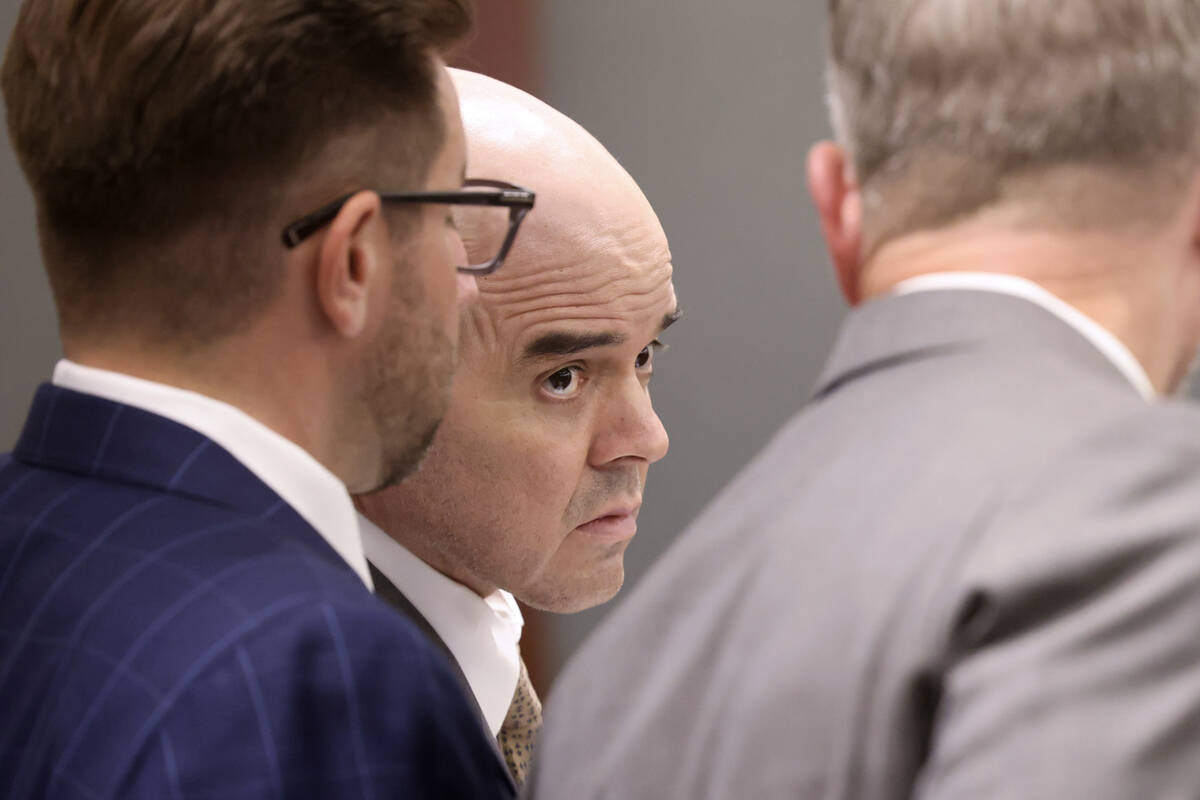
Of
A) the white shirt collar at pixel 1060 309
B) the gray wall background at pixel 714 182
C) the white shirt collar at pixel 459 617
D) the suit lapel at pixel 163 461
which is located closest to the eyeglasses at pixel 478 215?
the suit lapel at pixel 163 461

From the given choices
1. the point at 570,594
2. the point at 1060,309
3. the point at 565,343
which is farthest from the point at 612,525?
the point at 1060,309

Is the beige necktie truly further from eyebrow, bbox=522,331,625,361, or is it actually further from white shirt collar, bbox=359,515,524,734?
eyebrow, bbox=522,331,625,361

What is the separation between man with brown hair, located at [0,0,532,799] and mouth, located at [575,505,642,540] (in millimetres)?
395

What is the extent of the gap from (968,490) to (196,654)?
38 centimetres

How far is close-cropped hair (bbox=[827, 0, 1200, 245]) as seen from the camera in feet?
1.87

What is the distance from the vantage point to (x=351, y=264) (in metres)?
0.83

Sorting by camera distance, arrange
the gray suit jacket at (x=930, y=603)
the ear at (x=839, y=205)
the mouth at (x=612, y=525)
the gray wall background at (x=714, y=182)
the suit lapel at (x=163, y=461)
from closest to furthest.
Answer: the gray suit jacket at (x=930, y=603) < the ear at (x=839, y=205) < the suit lapel at (x=163, y=461) < the mouth at (x=612, y=525) < the gray wall background at (x=714, y=182)

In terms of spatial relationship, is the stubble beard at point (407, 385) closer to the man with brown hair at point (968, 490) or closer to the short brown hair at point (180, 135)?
the short brown hair at point (180, 135)

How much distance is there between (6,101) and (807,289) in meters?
1.19

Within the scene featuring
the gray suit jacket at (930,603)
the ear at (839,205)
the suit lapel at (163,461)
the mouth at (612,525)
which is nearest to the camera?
the gray suit jacket at (930,603)

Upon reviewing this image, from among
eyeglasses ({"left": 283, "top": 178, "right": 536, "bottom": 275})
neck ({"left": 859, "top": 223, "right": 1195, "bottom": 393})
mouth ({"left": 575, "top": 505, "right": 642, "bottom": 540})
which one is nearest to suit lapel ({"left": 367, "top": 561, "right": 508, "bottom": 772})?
mouth ({"left": 575, "top": 505, "right": 642, "bottom": 540})

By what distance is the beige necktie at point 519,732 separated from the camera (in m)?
1.22

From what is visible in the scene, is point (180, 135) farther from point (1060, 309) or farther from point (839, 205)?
point (1060, 309)

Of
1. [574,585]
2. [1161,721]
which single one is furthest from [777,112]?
[1161,721]
